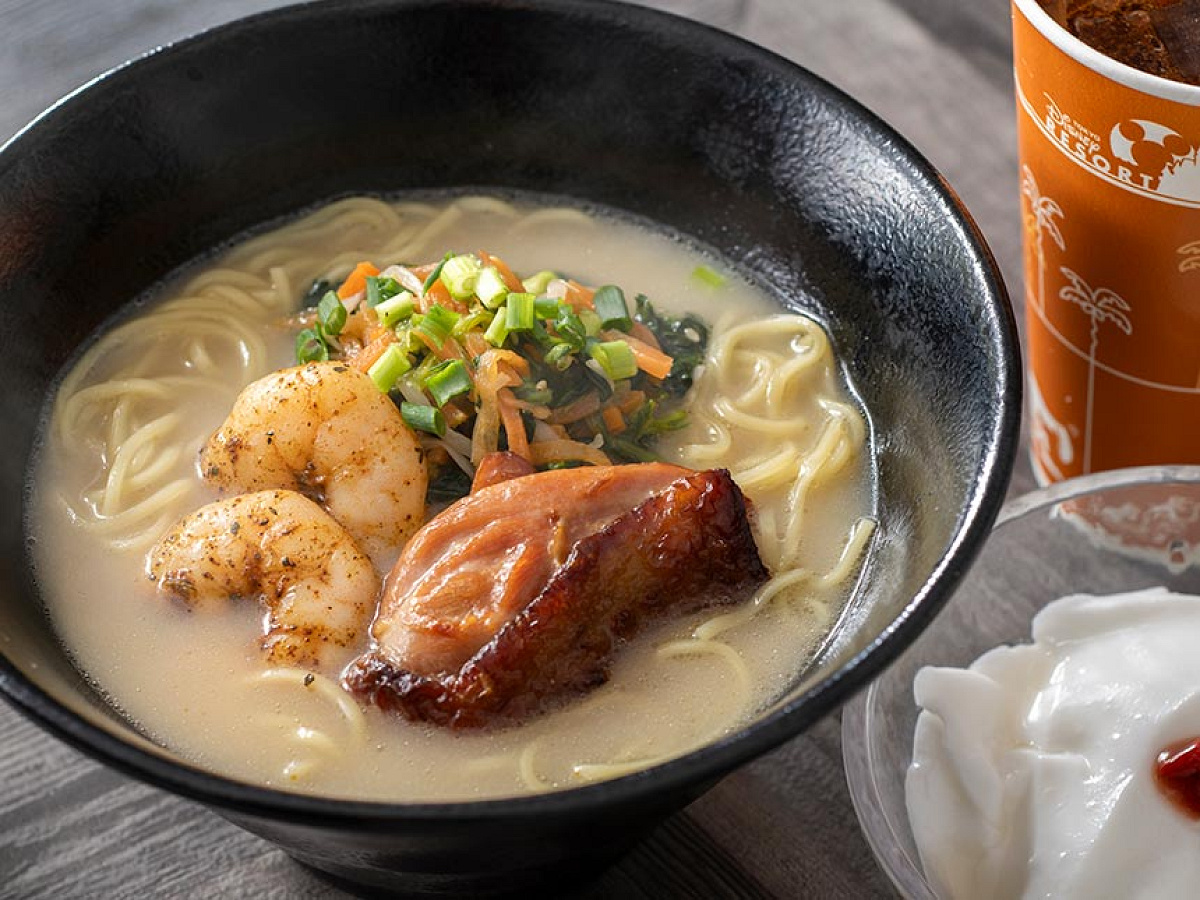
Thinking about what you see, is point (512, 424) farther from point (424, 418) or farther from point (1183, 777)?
point (1183, 777)

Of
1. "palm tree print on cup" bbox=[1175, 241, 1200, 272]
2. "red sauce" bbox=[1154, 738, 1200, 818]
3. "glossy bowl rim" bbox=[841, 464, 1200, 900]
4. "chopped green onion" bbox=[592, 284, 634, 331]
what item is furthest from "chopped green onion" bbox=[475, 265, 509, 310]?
"red sauce" bbox=[1154, 738, 1200, 818]

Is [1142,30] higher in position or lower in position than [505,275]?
higher

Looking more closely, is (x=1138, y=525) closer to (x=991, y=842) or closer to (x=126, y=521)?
(x=991, y=842)

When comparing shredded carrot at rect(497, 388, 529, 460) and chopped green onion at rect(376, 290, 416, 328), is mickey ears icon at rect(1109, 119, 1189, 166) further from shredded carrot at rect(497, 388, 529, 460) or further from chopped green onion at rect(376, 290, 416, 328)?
chopped green onion at rect(376, 290, 416, 328)

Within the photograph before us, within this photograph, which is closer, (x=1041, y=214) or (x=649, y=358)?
(x=649, y=358)

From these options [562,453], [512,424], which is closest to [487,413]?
[512,424]

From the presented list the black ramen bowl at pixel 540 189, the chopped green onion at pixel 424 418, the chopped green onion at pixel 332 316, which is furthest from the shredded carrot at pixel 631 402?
the chopped green onion at pixel 332 316

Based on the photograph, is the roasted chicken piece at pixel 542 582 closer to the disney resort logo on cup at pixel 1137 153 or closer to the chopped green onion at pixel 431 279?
the chopped green onion at pixel 431 279
